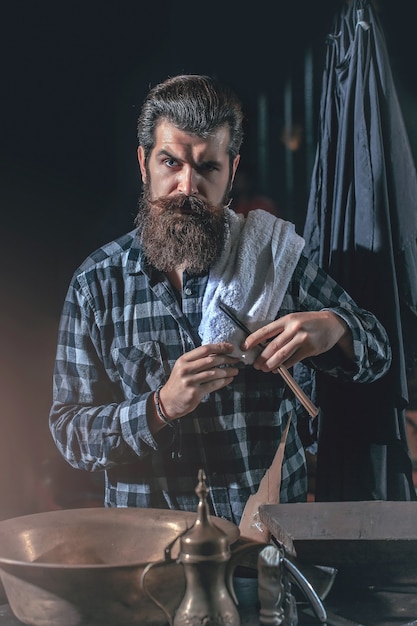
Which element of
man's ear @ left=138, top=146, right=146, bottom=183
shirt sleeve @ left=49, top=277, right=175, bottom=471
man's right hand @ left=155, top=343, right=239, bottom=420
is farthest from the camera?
man's ear @ left=138, top=146, right=146, bottom=183

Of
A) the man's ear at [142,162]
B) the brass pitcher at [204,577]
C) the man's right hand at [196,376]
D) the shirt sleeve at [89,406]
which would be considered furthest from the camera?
the man's ear at [142,162]

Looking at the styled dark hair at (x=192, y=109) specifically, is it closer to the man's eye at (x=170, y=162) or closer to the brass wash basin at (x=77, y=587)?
the man's eye at (x=170, y=162)

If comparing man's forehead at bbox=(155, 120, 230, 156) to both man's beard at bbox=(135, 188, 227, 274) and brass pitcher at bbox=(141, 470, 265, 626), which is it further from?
brass pitcher at bbox=(141, 470, 265, 626)

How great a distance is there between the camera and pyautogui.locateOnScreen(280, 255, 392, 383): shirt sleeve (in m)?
1.84

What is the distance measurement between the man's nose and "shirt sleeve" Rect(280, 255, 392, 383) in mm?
324

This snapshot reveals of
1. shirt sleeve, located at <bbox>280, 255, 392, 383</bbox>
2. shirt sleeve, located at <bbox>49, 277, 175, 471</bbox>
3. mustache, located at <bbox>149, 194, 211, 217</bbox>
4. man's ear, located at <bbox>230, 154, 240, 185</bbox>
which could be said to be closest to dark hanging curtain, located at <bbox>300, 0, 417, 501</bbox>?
shirt sleeve, located at <bbox>280, 255, 392, 383</bbox>

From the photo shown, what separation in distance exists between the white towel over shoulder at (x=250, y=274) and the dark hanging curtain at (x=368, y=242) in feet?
0.44

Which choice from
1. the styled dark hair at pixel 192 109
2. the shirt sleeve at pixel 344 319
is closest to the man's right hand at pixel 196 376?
the shirt sleeve at pixel 344 319

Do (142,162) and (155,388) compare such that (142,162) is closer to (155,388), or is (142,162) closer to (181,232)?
(181,232)

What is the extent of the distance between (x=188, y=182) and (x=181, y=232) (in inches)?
4.7

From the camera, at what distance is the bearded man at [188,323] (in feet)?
6.01

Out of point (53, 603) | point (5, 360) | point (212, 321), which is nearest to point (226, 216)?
point (212, 321)

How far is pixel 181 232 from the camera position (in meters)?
1.85

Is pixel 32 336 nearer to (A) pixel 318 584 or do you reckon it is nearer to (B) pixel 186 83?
(B) pixel 186 83
